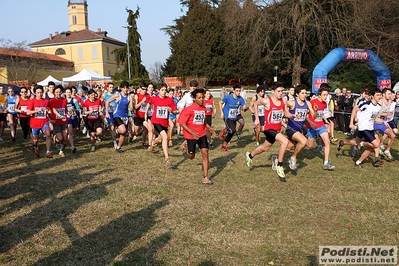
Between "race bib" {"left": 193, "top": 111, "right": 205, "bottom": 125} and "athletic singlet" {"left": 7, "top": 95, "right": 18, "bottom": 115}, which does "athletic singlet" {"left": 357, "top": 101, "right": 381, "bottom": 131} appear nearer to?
"race bib" {"left": 193, "top": 111, "right": 205, "bottom": 125}

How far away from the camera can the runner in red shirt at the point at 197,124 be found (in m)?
7.54

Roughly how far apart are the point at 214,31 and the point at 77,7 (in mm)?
50982

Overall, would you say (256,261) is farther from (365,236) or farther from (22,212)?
(22,212)

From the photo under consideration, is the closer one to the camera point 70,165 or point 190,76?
point 70,165

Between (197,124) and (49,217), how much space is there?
11.0 feet

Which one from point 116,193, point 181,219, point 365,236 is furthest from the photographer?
point 116,193

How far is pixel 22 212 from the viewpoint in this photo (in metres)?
6.04

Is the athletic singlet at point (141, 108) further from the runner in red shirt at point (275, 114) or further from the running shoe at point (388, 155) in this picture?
the running shoe at point (388, 155)

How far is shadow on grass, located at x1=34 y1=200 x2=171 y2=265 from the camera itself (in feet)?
14.3

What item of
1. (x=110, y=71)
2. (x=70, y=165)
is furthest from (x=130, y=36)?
(x=70, y=165)

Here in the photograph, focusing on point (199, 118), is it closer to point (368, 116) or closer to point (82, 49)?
point (368, 116)

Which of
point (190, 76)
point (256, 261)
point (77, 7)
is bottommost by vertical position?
point (256, 261)

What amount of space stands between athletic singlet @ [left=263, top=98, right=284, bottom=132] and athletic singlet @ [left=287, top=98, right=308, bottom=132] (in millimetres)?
433

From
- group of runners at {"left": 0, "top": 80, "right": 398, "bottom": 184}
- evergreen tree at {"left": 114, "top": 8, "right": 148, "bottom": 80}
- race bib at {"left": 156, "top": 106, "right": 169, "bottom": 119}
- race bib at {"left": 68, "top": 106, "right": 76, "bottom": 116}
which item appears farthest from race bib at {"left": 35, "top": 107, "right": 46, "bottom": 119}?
evergreen tree at {"left": 114, "top": 8, "right": 148, "bottom": 80}
